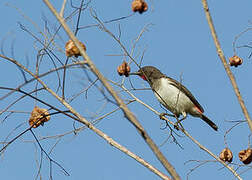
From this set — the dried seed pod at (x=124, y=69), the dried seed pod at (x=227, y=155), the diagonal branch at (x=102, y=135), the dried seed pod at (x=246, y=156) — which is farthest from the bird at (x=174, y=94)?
the diagonal branch at (x=102, y=135)

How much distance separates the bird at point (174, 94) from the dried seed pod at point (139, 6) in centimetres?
328

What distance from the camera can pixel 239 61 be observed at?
4555mm

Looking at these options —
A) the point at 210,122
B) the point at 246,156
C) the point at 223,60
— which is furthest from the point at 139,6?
the point at 210,122

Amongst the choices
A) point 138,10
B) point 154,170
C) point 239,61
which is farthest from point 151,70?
point 154,170

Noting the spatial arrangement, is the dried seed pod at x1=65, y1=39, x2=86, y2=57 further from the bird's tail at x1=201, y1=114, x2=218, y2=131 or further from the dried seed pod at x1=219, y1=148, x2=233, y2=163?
the bird's tail at x1=201, y1=114, x2=218, y2=131

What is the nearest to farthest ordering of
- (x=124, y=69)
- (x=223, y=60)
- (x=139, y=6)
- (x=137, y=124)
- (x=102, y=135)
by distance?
(x=137, y=124) < (x=102, y=135) < (x=223, y=60) < (x=139, y=6) < (x=124, y=69)

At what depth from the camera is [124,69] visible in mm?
4523

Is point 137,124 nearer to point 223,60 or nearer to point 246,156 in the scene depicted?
point 223,60

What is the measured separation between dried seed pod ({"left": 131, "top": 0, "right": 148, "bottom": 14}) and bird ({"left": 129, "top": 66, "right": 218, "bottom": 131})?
3279mm

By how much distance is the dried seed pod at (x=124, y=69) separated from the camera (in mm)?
4523

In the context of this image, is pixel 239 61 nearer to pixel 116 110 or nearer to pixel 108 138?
pixel 116 110

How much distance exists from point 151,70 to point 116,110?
13.8 ft

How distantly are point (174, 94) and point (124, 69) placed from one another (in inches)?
104

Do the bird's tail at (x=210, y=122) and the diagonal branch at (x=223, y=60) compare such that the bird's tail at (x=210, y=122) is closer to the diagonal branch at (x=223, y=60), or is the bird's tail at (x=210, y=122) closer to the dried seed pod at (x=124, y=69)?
the dried seed pod at (x=124, y=69)
